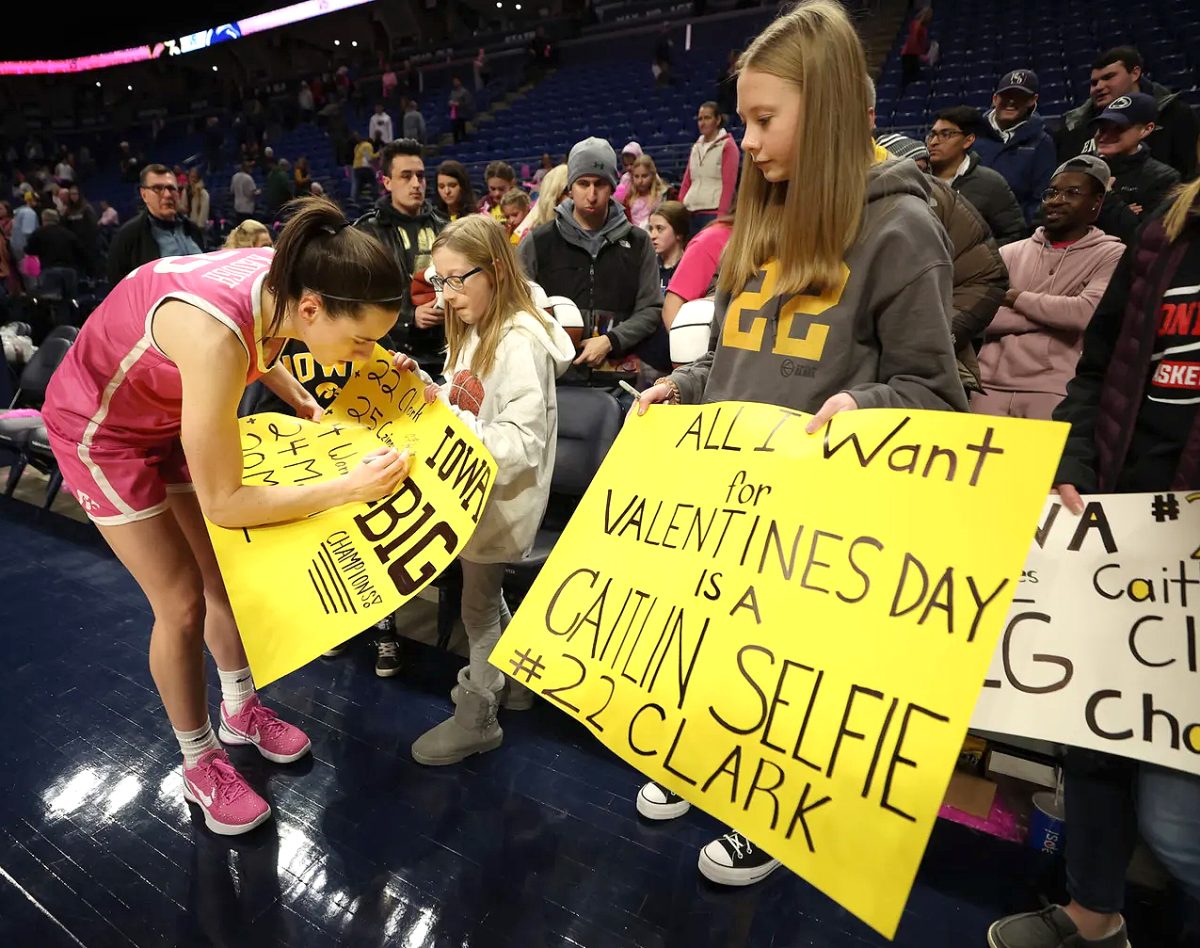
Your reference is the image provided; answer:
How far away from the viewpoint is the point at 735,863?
1628 mm

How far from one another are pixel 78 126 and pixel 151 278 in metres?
28.7

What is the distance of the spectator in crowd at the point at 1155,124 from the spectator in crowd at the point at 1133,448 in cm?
266

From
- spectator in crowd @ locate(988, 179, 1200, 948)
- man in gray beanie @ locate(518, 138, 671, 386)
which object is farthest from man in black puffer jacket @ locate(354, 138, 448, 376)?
spectator in crowd @ locate(988, 179, 1200, 948)

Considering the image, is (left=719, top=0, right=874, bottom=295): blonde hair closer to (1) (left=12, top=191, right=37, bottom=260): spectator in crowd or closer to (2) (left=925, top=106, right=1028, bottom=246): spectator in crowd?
(2) (left=925, top=106, right=1028, bottom=246): spectator in crowd

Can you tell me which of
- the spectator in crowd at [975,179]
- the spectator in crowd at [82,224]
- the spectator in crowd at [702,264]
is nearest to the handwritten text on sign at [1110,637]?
the spectator in crowd at [702,264]

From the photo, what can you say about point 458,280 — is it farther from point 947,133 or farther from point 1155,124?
point 1155,124

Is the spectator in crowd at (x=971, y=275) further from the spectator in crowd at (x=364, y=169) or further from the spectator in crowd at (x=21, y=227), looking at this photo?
the spectator in crowd at (x=364, y=169)

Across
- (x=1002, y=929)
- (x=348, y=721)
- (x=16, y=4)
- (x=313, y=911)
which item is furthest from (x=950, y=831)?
(x=16, y=4)

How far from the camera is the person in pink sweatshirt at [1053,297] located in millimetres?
2260

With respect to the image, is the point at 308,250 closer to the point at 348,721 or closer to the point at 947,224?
the point at 348,721

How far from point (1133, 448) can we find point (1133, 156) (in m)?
2.37

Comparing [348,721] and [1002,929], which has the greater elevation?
[1002,929]

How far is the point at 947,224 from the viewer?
2082mm

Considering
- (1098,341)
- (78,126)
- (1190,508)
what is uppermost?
(1098,341)
